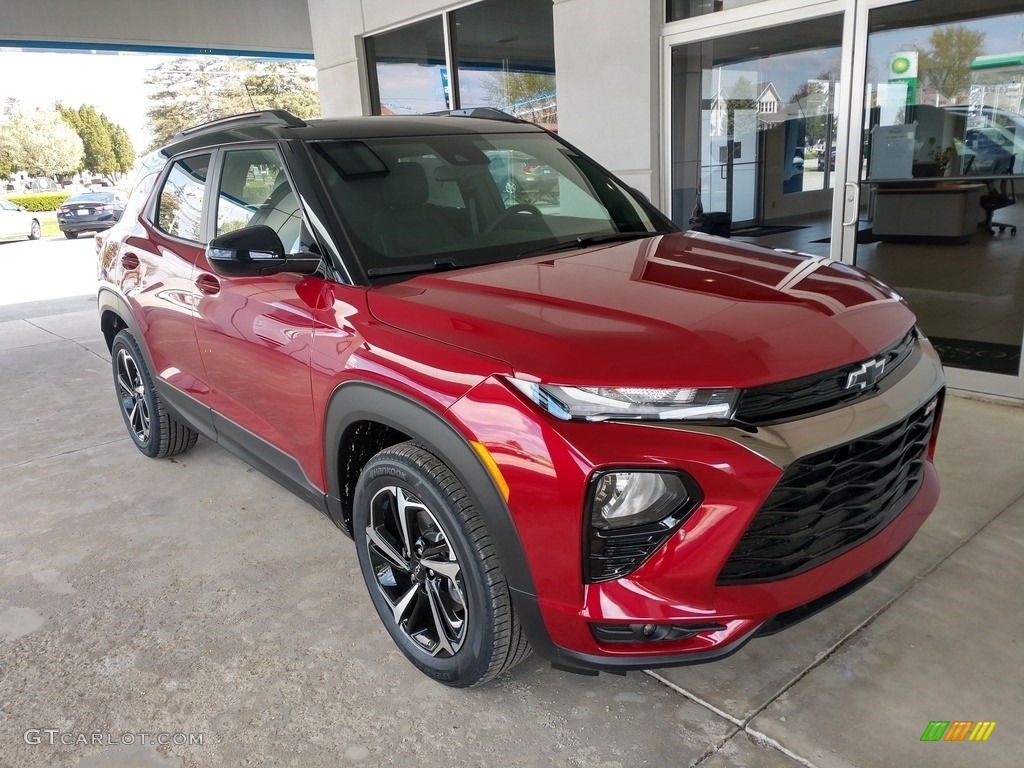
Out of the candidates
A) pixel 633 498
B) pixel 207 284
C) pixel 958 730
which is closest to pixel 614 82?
pixel 207 284

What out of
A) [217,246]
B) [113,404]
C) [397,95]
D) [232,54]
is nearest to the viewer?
[217,246]

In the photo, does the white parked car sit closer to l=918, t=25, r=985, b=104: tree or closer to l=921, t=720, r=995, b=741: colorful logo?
l=918, t=25, r=985, b=104: tree

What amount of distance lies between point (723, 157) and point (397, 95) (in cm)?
478

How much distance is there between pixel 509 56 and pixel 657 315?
21.4 feet

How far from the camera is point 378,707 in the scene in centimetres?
230

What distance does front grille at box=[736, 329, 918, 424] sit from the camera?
5.85 ft

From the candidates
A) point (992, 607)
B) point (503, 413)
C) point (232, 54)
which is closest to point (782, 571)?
point (503, 413)

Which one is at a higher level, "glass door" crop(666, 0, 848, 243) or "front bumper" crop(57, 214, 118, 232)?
"glass door" crop(666, 0, 848, 243)

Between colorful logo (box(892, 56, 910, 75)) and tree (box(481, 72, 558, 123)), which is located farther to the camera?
tree (box(481, 72, 558, 123))

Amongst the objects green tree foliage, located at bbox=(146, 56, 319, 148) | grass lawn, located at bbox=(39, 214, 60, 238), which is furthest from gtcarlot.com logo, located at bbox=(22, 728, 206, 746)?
green tree foliage, located at bbox=(146, 56, 319, 148)

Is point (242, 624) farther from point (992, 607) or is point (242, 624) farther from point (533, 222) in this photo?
point (992, 607)

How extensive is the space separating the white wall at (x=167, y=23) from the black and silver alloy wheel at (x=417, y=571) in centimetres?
1060

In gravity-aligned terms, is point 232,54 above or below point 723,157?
above

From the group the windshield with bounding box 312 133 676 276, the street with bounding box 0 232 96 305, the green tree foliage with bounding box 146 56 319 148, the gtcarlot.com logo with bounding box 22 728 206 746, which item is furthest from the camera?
the green tree foliage with bounding box 146 56 319 148
